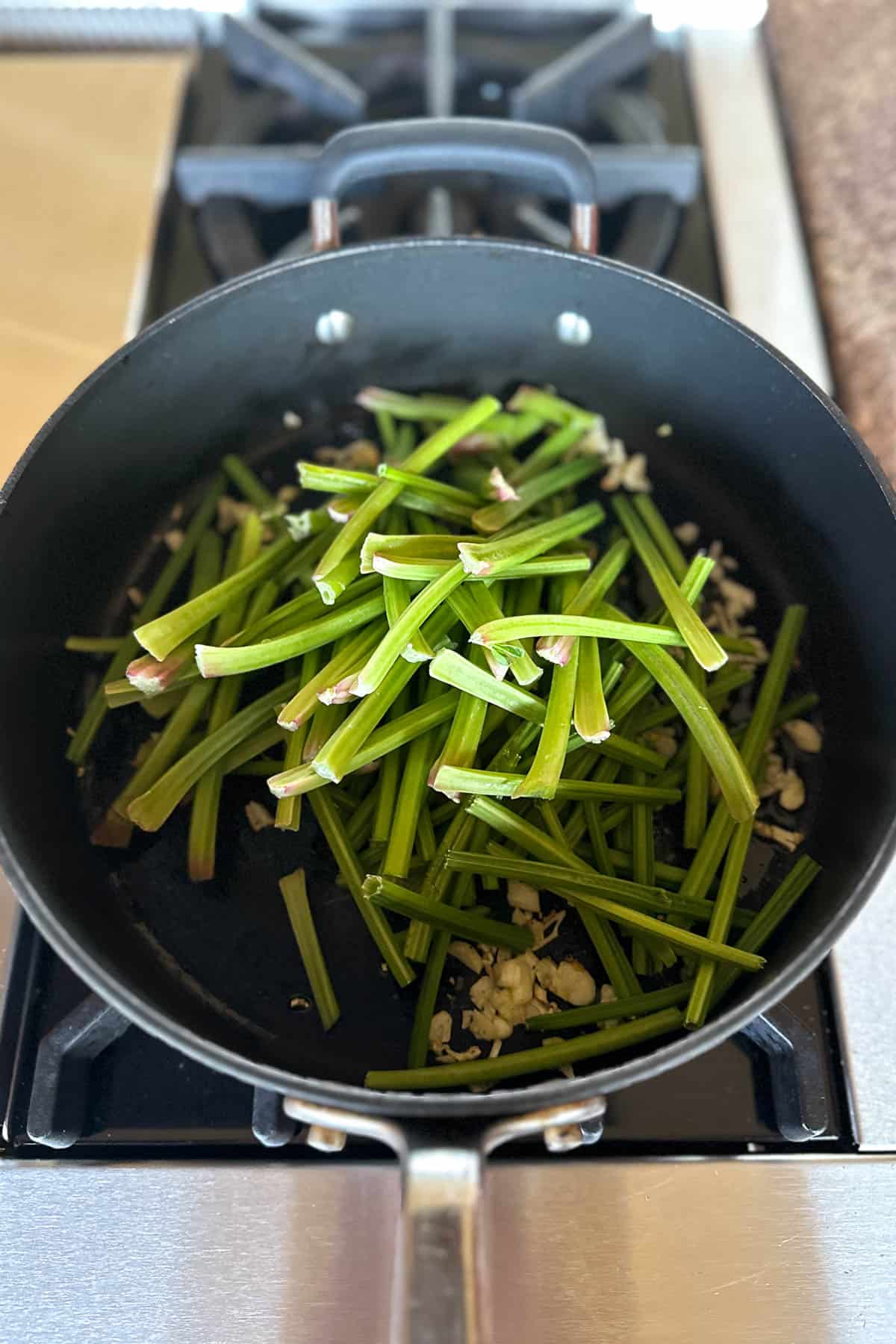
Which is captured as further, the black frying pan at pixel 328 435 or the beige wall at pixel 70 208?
the beige wall at pixel 70 208

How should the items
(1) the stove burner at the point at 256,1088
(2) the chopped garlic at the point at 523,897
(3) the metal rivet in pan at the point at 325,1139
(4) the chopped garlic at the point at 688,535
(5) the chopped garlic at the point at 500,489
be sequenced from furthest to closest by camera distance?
(4) the chopped garlic at the point at 688,535
(5) the chopped garlic at the point at 500,489
(2) the chopped garlic at the point at 523,897
(1) the stove burner at the point at 256,1088
(3) the metal rivet in pan at the point at 325,1139

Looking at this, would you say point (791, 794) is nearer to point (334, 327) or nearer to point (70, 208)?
point (334, 327)

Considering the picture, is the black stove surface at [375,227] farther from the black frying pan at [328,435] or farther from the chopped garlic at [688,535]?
the chopped garlic at [688,535]

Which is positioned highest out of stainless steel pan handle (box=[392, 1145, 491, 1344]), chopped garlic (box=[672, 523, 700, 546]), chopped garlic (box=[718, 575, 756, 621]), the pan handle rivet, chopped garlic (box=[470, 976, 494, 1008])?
the pan handle rivet

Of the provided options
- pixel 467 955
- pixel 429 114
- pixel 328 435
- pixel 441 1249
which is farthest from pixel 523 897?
pixel 429 114

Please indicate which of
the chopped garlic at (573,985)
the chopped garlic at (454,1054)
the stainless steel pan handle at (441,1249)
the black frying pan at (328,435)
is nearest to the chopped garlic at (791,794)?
the black frying pan at (328,435)

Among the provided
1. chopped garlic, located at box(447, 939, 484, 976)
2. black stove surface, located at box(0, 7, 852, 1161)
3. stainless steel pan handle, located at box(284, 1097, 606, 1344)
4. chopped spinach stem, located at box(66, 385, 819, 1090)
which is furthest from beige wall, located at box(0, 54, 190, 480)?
stainless steel pan handle, located at box(284, 1097, 606, 1344)

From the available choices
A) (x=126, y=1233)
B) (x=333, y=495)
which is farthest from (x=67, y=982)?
(x=333, y=495)

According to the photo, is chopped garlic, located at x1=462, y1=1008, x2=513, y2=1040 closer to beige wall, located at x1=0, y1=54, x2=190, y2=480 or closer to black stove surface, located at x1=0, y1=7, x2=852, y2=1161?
black stove surface, located at x1=0, y1=7, x2=852, y2=1161
